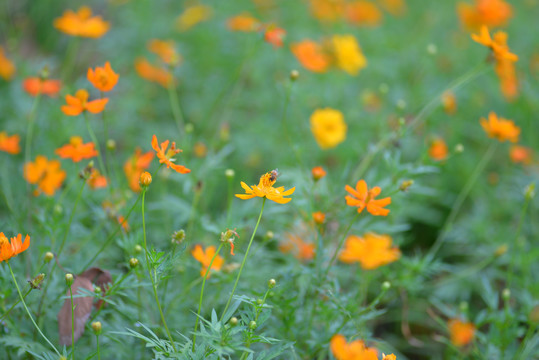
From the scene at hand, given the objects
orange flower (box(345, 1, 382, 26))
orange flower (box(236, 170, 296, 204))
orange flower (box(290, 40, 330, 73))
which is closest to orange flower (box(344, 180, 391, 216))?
orange flower (box(236, 170, 296, 204))

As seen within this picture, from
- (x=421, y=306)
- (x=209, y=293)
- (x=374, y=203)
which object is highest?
(x=374, y=203)

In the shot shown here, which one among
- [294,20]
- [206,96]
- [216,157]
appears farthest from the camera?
[294,20]

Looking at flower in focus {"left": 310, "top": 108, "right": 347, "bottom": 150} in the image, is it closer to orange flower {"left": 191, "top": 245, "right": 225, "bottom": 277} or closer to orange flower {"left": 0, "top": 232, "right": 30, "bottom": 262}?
orange flower {"left": 191, "top": 245, "right": 225, "bottom": 277}

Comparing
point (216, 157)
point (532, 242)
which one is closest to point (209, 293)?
point (216, 157)

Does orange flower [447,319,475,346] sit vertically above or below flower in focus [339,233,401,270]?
below

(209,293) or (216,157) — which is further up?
(216,157)

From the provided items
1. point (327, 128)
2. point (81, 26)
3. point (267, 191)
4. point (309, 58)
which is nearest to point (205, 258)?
point (267, 191)

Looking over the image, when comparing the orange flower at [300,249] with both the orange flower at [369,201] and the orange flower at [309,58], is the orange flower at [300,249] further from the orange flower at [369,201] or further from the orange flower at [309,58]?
the orange flower at [309,58]

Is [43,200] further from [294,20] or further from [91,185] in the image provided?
[294,20]
